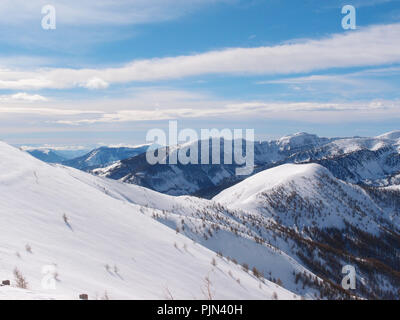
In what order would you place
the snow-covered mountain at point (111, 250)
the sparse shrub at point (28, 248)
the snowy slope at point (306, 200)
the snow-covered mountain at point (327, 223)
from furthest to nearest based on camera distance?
A: 1. the snowy slope at point (306, 200)
2. the snow-covered mountain at point (327, 223)
3. the sparse shrub at point (28, 248)
4. the snow-covered mountain at point (111, 250)

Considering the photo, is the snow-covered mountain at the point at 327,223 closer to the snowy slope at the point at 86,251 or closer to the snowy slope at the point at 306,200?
the snowy slope at the point at 306,200

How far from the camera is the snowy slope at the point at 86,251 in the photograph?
8.74 metres

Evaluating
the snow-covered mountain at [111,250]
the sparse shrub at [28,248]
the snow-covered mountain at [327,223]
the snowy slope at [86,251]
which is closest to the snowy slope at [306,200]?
the snow-covered mountain at [327,223]

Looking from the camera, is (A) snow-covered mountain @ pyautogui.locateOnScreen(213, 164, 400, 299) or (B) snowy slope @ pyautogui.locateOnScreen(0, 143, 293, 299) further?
(A) snow-covered mountain @ pyautogui.locateOnScreen(213, 164, 400, 299)

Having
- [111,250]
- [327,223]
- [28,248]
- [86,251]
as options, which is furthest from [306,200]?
[28,248]

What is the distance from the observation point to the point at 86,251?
11.7 meters

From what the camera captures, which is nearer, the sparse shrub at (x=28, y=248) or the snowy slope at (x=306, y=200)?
the sparse shrub at (x=28, y=248)

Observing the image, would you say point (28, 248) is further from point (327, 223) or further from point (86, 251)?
point (327, 223)

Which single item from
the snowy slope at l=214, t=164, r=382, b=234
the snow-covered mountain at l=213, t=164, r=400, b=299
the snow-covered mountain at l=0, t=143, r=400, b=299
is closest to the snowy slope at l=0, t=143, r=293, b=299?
the snow-covered mountain at l=0, t=143, r=400, b=299

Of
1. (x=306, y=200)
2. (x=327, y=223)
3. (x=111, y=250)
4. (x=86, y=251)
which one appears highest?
(x=86, y=251)

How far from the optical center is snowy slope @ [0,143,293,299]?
874cm

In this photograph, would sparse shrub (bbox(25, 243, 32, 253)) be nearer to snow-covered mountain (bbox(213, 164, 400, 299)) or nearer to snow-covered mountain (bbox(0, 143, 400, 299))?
snow-covered mountain (bbox(0, 143, 400, 299))

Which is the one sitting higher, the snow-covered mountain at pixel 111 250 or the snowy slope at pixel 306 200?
the snow-covered mountain at pixel 111 250
